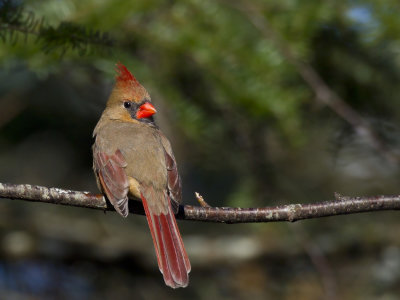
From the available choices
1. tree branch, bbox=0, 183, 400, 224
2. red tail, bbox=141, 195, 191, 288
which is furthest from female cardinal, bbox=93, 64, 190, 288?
tree branch, bbox=0, 183, 400, 224

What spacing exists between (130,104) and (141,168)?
0.93 meters

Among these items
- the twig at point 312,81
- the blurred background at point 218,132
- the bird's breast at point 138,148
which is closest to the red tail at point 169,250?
the bird's breast at point 138,148

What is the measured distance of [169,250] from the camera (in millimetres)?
3531

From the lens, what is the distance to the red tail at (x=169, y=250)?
3447mm

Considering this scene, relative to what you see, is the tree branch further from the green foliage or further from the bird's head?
the bird's head

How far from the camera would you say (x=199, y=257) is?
18.6 ft

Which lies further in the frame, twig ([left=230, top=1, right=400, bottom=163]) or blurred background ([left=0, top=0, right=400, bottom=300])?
blurred background ([left=0, top=0, right=400, bottom=300])

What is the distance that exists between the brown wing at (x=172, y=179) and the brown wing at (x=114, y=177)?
0.80 feet

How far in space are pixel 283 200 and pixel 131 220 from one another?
7.62ft

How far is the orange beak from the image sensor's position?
15.6ft

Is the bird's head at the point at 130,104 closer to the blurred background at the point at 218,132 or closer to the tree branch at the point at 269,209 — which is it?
the blurred background at the point at 218,132

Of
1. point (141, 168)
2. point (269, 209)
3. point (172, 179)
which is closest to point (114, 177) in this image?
point (141, 168)

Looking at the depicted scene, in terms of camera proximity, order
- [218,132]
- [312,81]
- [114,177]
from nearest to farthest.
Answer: [114,177]
[312,81]
[218,132]

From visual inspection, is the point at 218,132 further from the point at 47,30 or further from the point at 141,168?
the point at 47,30
